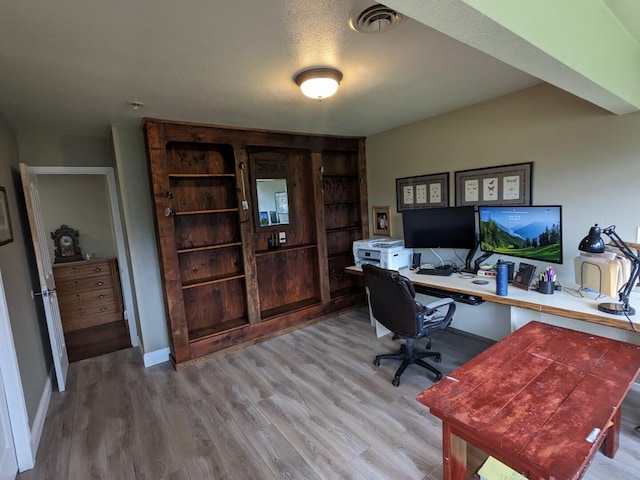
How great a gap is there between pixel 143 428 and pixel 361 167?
347cm

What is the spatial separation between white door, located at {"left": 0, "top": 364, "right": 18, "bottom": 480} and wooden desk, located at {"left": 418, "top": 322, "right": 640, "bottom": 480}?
88.4 inches

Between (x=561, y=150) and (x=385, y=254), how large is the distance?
170cm

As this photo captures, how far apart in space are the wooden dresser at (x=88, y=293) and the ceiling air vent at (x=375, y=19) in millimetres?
4382

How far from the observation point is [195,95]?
2287 mm

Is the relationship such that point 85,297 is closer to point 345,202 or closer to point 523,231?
point 345,202

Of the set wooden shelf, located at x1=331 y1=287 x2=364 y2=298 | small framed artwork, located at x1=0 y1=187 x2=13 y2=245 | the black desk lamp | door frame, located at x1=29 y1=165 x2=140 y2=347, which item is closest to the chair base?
the black desk lamp

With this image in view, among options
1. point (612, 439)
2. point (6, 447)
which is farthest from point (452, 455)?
point (6, 447)

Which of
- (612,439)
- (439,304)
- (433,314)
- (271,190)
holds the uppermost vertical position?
(271,190)

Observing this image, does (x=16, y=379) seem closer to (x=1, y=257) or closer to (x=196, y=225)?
(x=1, y=257)

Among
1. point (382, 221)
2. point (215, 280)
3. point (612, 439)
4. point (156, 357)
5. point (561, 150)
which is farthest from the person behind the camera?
point (382, 221)

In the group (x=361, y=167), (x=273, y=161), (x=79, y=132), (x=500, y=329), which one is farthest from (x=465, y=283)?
(x=79, y=132)

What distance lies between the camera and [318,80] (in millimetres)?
1991

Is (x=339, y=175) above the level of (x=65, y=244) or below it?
above

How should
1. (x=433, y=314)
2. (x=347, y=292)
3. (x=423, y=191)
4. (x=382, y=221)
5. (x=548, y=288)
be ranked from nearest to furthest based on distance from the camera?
(x=548, y=288) < (x=433, y=314) < (x=423, y=191) < (x=382, y=221) < (x=347, y=292)
